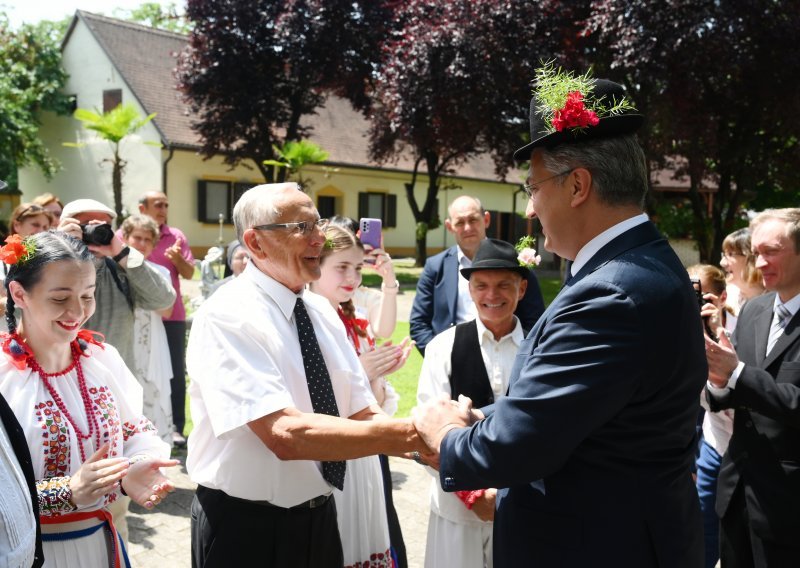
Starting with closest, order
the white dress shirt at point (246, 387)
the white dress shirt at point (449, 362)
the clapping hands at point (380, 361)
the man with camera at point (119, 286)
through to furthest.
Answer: the white dress shirt at point (246, 387)
the clapping hands at point (380, 361)
the white dress shirt at point (449, 362)
the man with camera at point (119, 286)

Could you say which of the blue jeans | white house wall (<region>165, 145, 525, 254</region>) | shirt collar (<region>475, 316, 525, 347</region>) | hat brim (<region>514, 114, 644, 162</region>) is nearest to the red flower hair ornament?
shirt collar (<region>475, 316, 525, 347</region>)

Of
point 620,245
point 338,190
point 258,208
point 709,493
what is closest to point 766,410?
point 709,493

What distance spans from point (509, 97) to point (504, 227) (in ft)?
64.5

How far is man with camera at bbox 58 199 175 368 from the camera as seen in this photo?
A: 502cm

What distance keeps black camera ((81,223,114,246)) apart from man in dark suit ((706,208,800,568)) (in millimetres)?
3846

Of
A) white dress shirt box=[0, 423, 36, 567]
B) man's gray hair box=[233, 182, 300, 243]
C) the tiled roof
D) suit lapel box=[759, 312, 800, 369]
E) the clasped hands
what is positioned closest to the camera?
white dress shirt box=[0, 423, 36, 567]

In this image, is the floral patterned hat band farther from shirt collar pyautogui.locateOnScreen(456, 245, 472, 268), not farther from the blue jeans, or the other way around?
the blue jeans

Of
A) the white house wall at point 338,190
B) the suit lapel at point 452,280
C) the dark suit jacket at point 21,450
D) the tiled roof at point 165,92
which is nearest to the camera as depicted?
the dark suit jacket at point 21,450

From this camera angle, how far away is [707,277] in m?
4.77

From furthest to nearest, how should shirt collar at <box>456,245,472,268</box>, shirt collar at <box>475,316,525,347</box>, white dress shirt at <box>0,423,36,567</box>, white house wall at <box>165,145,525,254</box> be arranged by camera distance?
white house wall at <box>165,145,525,254</box> → shirt collar at <box>456,245,472,268</box> → shirt collar at <box>475,316,525,347</box> → white dress shirt at <box>0,423,36,567</box>

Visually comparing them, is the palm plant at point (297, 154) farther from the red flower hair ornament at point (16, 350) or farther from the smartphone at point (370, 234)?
the red flower hair ornament at point (16, 350)

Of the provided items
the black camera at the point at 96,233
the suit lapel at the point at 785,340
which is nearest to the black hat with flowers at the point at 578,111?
the suit lapel at the point at 785,340

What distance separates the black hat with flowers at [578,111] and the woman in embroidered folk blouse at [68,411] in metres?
1.89

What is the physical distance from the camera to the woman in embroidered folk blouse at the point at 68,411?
8.53ft
